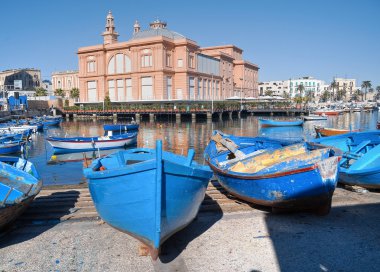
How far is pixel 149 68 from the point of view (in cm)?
6731

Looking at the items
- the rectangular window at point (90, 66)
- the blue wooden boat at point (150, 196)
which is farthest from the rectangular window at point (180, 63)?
the blue wooden boat at point (150, 196)

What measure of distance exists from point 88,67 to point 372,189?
73.3m

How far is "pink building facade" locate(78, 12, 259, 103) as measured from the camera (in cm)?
6700

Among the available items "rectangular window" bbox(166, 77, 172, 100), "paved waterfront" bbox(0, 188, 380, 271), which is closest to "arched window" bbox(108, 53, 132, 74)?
"rectangular window" bbox(166, 77, 172, 100)

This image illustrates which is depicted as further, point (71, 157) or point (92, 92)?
point (92, 92)

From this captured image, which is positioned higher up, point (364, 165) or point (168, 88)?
point (168, 88)

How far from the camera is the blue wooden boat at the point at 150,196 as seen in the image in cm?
570

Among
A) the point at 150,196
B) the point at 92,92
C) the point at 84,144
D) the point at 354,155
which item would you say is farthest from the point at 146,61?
the point at 150,196

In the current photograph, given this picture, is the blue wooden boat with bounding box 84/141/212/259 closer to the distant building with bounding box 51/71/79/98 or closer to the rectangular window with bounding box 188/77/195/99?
the rectangular window with bounding box 188/77/195/99

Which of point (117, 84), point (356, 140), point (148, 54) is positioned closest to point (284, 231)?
point (356, 140)

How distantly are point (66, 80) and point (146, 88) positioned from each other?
186 ft

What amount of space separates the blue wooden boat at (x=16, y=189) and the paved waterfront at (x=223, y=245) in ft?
1.76

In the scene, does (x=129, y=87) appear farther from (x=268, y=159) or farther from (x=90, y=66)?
(x=268, y=159)

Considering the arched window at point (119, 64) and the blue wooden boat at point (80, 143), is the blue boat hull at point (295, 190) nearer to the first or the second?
the blue wooden boat at point (80, 143)
